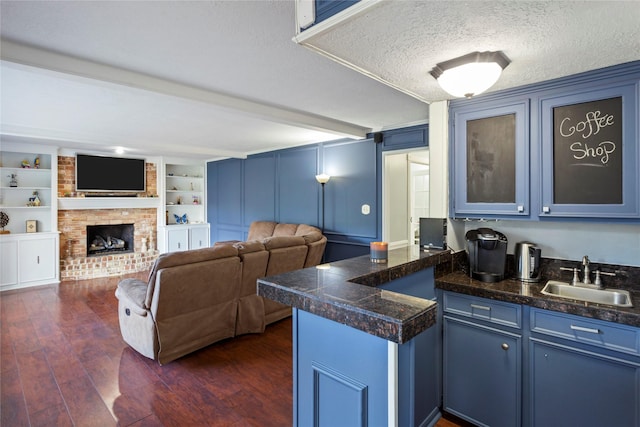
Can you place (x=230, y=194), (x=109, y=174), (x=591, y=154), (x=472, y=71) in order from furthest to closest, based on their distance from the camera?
(x=230, y=194) < (x=109, y=174) < (x=591, y=154) < (x=472, y=71)

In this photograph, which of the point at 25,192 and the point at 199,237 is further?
the point at 199,237

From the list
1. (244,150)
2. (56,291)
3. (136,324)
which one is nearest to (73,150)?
(56,291)

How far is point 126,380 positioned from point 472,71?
10.4 feet

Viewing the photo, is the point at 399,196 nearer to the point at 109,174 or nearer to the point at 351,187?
the point at 351,187

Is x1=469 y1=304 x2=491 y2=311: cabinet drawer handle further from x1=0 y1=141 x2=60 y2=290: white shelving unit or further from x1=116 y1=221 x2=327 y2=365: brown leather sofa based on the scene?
x1=0 y1=141 x2=60 y2=290: white shelving unit

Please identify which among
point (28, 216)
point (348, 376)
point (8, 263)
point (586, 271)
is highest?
point (28, 216)

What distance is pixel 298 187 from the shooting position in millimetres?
5770

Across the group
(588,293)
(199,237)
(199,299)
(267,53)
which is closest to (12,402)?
(199,299)

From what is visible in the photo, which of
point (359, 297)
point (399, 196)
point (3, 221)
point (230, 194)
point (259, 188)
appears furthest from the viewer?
point (230, 194)

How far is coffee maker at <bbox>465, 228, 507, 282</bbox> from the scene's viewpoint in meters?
2.12

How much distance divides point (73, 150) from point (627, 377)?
768 centimetres

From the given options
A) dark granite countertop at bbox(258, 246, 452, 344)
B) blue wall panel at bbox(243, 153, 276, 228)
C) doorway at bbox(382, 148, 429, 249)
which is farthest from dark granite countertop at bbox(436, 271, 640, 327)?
blue wall panel at bbox(243, 153, 276, 228)

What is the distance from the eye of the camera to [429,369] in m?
1.96

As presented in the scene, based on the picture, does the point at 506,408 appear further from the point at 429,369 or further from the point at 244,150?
the point at 244,150
